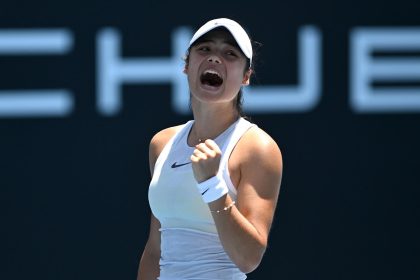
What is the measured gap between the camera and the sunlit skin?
7.25 ft

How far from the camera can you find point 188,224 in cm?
238

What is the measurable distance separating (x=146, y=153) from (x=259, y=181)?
2243 mm

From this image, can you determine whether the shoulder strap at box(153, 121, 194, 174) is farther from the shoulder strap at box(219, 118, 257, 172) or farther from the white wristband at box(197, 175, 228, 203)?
the white wristband at box(197, 175, 228, 203)

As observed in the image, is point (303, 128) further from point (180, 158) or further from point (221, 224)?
point (221, 224)

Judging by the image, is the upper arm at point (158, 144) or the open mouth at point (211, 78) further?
the upper arm at point (158, 144)

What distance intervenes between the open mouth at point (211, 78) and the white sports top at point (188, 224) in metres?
0.13

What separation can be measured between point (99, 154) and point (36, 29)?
64cm

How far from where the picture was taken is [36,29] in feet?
14.8

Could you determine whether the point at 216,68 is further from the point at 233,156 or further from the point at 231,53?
the point at 233,156

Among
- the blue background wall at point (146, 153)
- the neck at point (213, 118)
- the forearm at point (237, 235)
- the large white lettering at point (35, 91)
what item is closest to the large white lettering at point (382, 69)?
the blue background wall at point (146, 153)

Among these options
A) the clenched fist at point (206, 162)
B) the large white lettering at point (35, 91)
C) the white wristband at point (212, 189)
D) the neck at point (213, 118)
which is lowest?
the white wristband at point (212, 189)

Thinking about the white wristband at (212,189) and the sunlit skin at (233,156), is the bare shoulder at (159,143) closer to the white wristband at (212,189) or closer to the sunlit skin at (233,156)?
the sunlit skin at (233,156)

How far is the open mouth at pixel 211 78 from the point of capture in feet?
7.88

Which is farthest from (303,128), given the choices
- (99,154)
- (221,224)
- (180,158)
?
(221,224)
